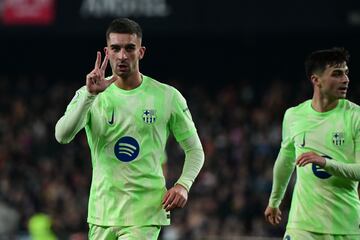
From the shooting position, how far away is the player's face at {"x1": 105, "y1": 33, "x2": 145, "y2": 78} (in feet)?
23.3

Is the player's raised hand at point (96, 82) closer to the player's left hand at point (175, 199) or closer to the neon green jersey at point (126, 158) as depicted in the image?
the neon green jersey at point (126, 158)

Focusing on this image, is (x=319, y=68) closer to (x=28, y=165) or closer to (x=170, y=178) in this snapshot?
(x=170, y=178)

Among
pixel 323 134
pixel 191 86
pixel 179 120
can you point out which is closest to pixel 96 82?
pixel 179 120

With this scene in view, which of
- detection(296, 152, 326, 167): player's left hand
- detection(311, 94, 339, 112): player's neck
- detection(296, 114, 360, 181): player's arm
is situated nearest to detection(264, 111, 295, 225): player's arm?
detection(311, 94, 339, 112): player's neck

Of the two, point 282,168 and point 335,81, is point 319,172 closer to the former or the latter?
point 282,168

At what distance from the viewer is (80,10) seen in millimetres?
19859

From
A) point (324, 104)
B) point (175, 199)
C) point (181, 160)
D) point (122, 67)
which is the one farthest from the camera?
point (181, 160)

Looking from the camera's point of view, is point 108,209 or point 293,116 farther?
point 293,116

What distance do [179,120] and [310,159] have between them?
3.13ft

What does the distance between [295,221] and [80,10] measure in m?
12.7

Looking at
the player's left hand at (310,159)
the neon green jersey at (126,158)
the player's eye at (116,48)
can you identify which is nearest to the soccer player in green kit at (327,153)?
the player's left hand at (310,159)

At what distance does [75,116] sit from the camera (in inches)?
269

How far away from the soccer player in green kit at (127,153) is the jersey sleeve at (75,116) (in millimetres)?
158

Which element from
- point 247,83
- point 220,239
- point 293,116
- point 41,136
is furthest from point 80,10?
point 293,116
